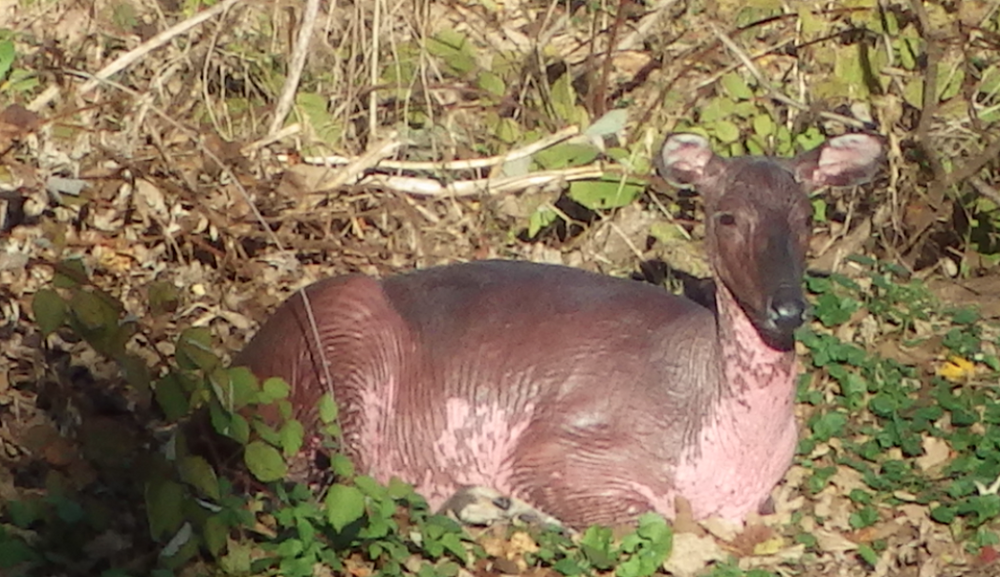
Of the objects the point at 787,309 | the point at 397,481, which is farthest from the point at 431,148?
the point at 787,309

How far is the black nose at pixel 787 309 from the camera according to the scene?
4.88 meters

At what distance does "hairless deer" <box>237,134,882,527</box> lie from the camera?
523 centimetres

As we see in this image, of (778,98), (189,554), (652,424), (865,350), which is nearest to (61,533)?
(189,554)

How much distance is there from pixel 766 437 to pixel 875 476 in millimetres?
614

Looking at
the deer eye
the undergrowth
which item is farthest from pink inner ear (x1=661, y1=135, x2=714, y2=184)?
the undergrowth

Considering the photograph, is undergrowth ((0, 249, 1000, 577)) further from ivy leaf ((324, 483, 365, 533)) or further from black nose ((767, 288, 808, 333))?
black nose ((767, 288, 808, 333))

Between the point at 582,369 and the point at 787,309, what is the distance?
2.46 feet

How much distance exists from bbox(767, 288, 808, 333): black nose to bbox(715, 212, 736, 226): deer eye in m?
0.34

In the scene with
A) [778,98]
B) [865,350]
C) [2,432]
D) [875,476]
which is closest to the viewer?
[2,432]

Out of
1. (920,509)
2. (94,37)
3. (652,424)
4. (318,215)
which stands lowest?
(920,509)

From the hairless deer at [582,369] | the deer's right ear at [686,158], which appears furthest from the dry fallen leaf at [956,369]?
the deer's right ear at [686,158]

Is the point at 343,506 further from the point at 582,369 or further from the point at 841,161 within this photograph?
the point at 841,161

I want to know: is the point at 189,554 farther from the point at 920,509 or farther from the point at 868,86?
the point at 868,86

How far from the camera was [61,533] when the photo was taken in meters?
4.55
